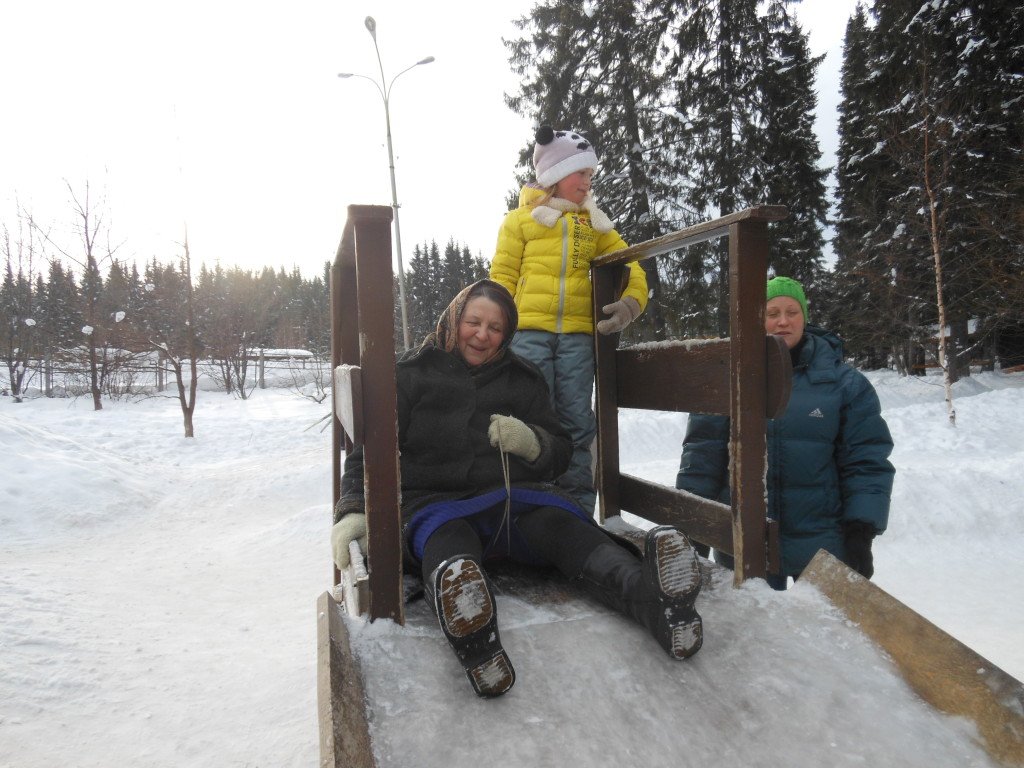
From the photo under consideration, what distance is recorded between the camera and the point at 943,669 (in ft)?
4.77

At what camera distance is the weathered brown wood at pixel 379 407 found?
164cm

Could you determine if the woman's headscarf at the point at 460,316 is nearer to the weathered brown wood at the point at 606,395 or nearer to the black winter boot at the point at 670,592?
the weathered brown wood at the point at 606,395

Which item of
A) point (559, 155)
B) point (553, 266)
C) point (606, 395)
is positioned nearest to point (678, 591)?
point (606, 395)

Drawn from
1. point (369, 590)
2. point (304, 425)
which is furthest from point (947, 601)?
point (304, 425)

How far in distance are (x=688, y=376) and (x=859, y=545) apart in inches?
36.7

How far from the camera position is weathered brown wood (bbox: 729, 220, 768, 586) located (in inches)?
76.4

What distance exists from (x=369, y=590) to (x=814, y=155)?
16.6 meters

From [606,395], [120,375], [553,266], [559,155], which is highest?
[559,155]

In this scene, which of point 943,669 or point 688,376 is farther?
point 688,376

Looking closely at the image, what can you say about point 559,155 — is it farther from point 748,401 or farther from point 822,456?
point 822,456

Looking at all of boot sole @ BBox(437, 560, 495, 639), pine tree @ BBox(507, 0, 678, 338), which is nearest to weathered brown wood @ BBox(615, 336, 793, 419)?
boot sole @ BBox(437, 560, 495, 639)

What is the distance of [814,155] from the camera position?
14.9 metres

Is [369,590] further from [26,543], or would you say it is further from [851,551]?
[26,543]

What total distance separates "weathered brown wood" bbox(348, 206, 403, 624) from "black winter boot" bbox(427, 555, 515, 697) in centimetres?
29
